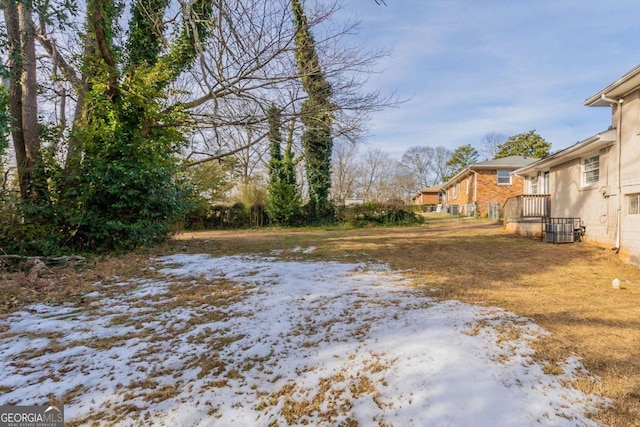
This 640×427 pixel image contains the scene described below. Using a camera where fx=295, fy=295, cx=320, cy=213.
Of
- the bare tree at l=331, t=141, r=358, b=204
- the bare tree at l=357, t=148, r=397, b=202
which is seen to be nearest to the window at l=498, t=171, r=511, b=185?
the bare tree at l=331, t=141, r=358, b=204

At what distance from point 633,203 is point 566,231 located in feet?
7.86

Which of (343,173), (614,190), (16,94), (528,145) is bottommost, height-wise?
(614,190)

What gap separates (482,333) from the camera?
9.28 ft

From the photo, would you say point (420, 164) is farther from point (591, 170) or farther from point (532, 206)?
point (591, 170)

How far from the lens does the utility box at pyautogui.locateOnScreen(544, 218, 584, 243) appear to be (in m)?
8.62

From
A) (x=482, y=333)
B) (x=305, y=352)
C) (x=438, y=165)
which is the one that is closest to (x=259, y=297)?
(x=305, y=352)

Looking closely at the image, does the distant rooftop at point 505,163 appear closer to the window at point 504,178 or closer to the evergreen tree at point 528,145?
the window at point 504,178

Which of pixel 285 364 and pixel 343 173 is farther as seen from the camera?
pixel 343 173

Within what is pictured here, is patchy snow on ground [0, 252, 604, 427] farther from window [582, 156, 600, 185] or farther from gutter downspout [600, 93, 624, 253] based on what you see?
window [582, 156, 600, 185]

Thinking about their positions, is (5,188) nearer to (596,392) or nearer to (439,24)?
(596,392)

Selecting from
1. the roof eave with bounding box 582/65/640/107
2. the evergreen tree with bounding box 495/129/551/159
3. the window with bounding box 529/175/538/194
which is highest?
the evergreen tree with bounding box 495/129/551/159

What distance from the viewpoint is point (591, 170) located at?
8.40m

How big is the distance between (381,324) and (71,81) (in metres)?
10.0

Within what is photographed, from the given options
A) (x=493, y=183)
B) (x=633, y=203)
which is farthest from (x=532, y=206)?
(x=493, y=183)
